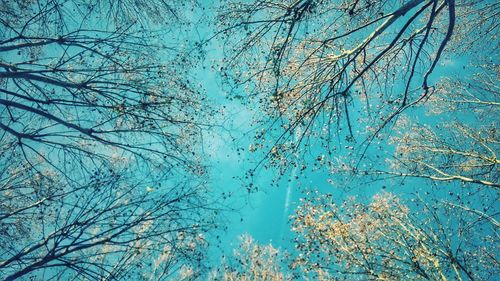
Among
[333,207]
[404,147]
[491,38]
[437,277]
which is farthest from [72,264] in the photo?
[491,38]

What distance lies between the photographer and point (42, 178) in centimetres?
546

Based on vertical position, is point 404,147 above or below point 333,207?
above

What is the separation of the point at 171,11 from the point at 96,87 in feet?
5.95

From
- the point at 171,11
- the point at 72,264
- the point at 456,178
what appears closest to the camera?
the point at 72,264

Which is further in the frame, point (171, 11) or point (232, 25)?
point (171, 11)

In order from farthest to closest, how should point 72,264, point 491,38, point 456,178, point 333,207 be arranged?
point 333,207, point 491,38, point 456,178, point 72,264

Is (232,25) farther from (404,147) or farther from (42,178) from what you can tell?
(404,147)

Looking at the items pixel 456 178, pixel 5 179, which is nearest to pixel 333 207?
pixel 456 178

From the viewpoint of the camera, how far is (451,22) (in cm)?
335

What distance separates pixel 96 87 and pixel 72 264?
2410 millimetres

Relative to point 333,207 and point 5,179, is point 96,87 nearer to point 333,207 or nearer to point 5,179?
point 5,179

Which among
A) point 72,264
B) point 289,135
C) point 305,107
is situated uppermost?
point 305,107

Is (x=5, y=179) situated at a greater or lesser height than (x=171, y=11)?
lesser

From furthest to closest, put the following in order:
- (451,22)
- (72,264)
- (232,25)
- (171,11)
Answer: (171,11) → (232,25) → (72,264) → (451,22)
